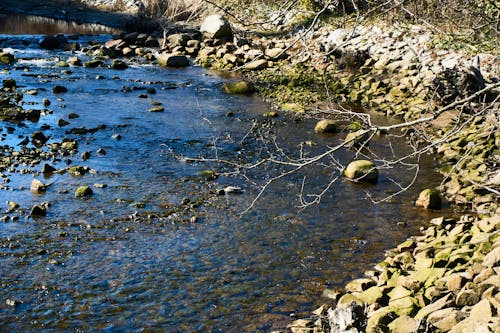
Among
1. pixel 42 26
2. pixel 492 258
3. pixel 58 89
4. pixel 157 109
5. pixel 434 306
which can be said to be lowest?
pixel 42 26

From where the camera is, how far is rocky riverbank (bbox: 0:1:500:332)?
16.0ft

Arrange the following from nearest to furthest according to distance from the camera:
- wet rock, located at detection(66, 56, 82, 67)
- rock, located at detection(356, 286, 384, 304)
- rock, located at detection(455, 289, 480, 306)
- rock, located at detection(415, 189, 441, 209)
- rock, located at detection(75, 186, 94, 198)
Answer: rock, located at detection(455, 289, 480, 306) < rock, located at detection(356, 286, 384, 304) < rock, located at detection(415, 189, 441, 209) < rock, located at detection(75, 186, 94, 198) < wet rock, located at detection(66, 56, 82, 67)

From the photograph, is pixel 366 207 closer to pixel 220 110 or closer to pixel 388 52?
pixel 220 110

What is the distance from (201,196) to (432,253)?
3.65 m

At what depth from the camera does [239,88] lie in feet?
52.5

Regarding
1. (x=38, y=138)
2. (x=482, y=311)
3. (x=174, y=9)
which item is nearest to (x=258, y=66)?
(x=38, y=138)

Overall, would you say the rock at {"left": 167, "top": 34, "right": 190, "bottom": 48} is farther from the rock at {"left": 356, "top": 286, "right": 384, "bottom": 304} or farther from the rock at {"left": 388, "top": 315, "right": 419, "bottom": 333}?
the rock at {"left": 388, "top": 315, "right": 419, "bottom": 333}

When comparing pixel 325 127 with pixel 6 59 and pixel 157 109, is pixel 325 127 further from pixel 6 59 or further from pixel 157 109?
pixel 6 59

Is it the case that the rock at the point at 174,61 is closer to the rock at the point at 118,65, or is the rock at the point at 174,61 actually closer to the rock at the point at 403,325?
the rock at the point at 118,65

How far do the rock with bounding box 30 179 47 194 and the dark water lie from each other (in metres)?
0.13

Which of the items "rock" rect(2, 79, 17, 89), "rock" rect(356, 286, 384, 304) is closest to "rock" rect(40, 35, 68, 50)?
"rock" rect(2, 79, 17, 89)

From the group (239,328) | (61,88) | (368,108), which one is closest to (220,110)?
(368,108)

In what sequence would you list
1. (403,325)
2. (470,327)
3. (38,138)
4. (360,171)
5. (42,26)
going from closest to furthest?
(470,327) < (403,325) < (360,171) < (38,138) < (42,26)

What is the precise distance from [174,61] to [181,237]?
12467 mm
